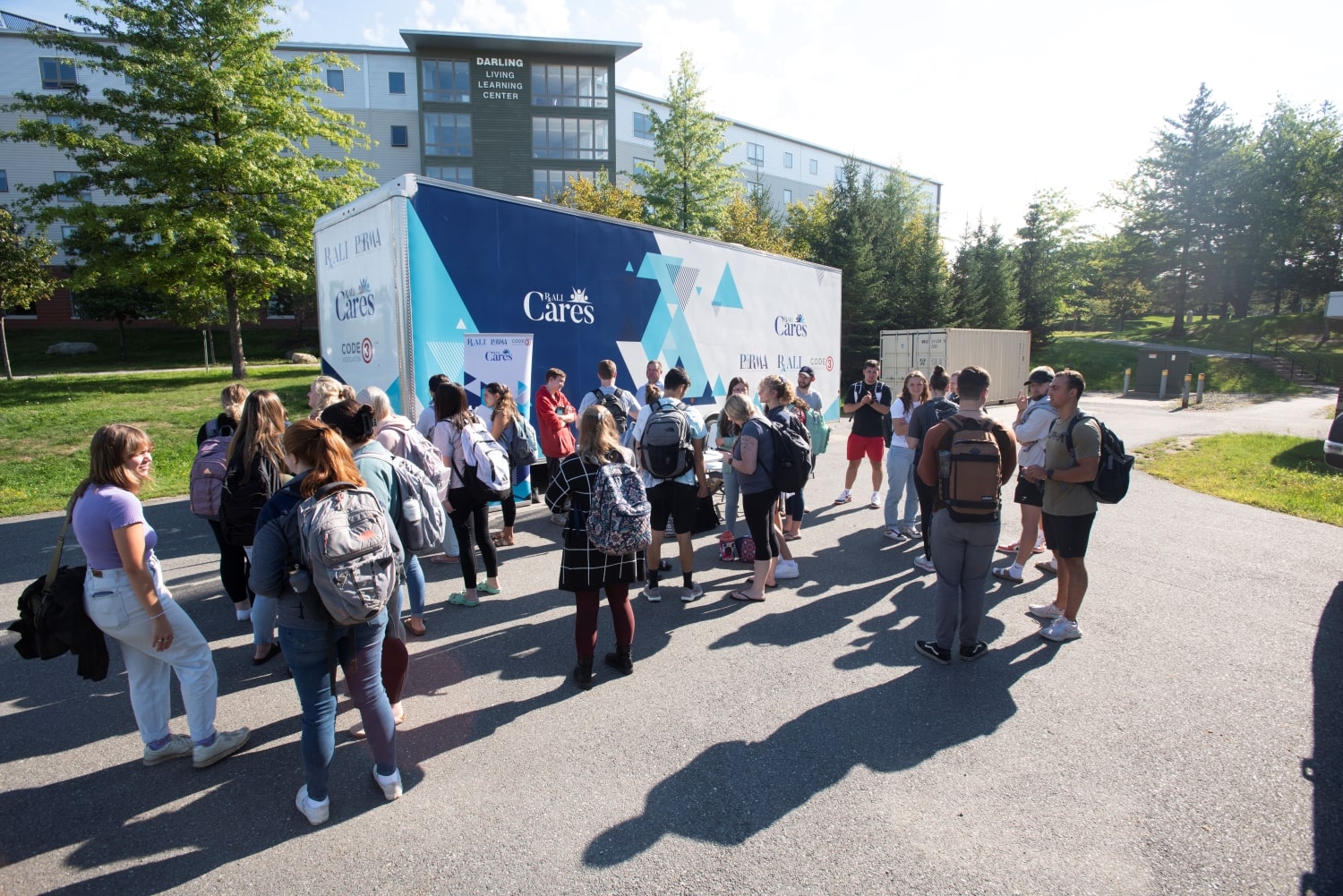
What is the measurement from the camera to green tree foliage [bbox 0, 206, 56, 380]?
64.5 ft

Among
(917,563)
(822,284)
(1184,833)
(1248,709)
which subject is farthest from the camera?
(822,284)

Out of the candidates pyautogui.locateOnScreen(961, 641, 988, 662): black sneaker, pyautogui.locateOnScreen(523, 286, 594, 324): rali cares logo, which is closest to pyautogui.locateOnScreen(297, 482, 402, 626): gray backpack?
pyautogui.locateOnScreen(961, 641, 988, 662): black sneaker

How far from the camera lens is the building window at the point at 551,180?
43.2 meters

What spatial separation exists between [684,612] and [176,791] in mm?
3230

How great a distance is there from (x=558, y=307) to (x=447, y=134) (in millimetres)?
40869

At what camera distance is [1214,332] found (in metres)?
42.2

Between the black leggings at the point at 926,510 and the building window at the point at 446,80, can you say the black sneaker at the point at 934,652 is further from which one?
the building window at the point at 446,80

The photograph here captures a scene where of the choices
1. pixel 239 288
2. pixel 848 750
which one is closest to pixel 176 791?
pixel 848 750

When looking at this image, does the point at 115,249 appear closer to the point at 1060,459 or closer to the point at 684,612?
the point at 684,612

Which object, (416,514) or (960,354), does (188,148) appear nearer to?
(416,514)

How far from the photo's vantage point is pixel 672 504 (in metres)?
5.40

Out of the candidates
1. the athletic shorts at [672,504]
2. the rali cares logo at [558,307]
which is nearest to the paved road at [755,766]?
the athletic shorts at [672,504]

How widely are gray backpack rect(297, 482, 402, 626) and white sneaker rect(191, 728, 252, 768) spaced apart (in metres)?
1.29

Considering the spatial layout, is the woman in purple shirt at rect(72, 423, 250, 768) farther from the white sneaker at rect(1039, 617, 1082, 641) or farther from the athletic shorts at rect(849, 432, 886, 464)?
the athletic shorts at rect(849, 432, 886, 464)
